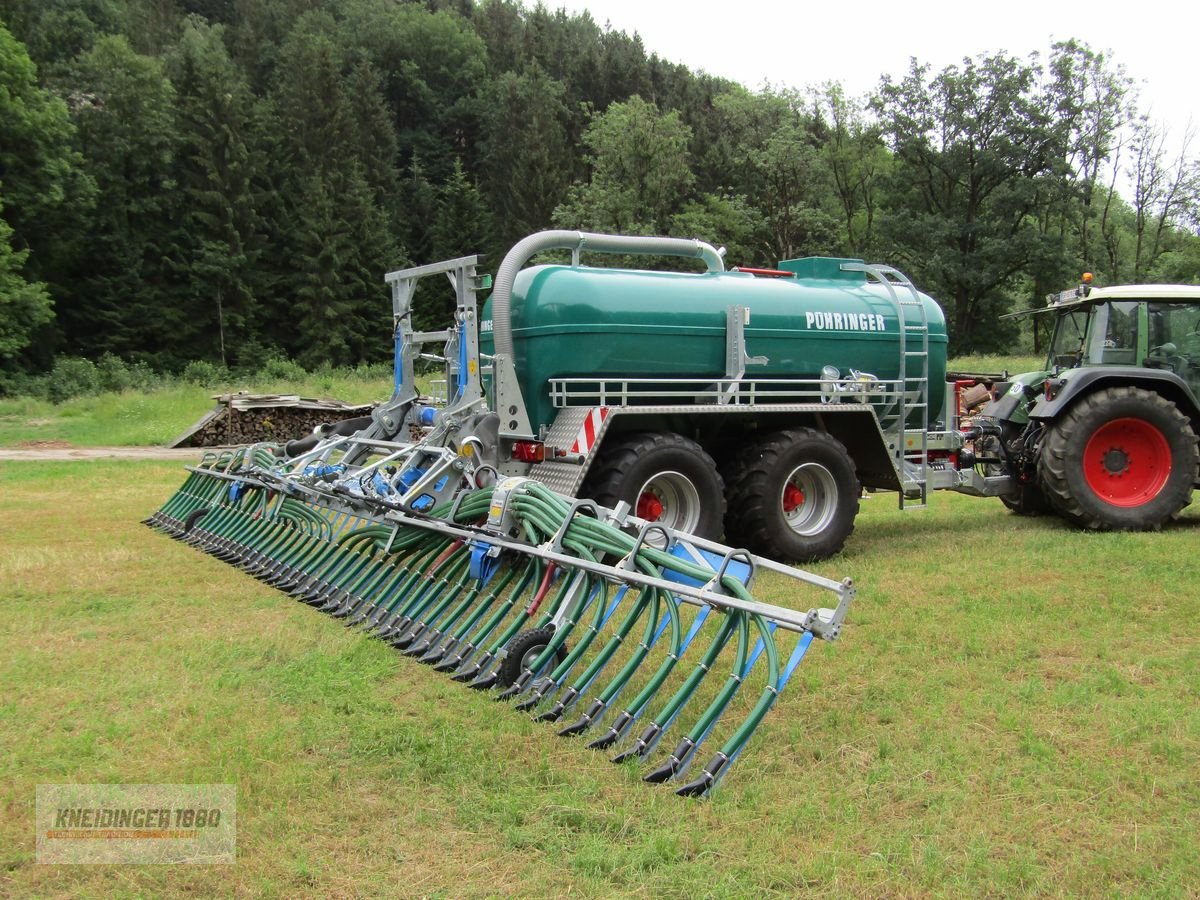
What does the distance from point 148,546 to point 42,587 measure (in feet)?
4.97

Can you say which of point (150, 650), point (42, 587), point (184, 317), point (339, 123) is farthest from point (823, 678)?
point (339, 123)

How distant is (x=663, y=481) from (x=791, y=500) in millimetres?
1260

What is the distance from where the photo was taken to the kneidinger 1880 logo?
2.80m

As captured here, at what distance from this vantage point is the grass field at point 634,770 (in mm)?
2686

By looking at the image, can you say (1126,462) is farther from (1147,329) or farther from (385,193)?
(385,193)

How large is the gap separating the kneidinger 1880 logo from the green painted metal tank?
414 centimetres

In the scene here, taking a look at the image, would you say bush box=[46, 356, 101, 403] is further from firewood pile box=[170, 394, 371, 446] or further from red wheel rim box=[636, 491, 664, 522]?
red wheel rim box=[636, 491, 664, 522]

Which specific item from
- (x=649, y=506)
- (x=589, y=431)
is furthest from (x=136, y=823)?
Result: (x=649, y=506)

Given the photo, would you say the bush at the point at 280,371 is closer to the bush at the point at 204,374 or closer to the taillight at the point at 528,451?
the bush at the point at 204,374

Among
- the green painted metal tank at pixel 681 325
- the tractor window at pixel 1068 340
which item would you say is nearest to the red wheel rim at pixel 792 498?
the green painted metal tank at pixel 681 325

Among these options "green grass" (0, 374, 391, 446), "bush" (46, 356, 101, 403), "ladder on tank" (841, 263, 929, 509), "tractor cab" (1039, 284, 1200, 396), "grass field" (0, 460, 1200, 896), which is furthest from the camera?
"bush" (46, 356, 101, 403)

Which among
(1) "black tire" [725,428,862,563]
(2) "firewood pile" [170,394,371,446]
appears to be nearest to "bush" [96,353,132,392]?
(2) "firewood pile" [170,394,371,446]

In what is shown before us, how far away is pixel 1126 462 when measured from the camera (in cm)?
843

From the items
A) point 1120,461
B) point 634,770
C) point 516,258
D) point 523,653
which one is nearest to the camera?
point 634,770
